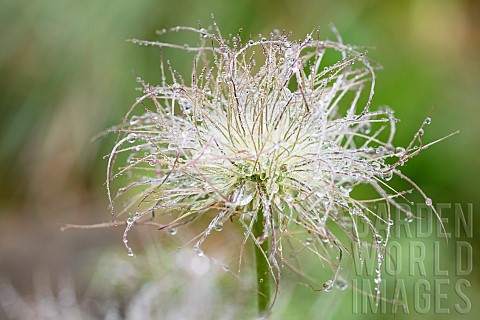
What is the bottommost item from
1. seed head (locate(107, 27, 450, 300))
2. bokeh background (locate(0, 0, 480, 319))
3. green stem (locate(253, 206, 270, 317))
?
green stem (locate(253, 206, 270, 317))

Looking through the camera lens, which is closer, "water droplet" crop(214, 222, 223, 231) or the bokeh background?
"water droplet" crop(214, 222, 223, 231)

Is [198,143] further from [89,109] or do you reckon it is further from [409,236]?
[89,109]

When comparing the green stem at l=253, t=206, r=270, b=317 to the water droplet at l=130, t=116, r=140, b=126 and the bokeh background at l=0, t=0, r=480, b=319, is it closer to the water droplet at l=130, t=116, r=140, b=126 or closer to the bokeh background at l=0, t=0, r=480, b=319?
the water droplet at l=130, t=116, r=140, b=126

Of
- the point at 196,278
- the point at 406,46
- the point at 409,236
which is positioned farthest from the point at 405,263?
the point at 406,46

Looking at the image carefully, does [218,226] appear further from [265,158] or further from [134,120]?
[134,120]

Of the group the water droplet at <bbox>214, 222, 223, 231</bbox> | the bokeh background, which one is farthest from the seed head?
the bokeh background

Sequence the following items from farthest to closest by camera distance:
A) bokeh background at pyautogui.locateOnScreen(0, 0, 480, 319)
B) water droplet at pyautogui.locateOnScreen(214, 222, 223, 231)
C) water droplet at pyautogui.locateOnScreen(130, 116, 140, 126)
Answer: bokeh background at pyautogui.locateOnScreen(0, 0, 480, 319) → water droplet at pyautogui.locateOnScreen(130, 116, 140, 126) → water droplet at pyautogui.locateOnScreen(214, 222, 223, 231)
